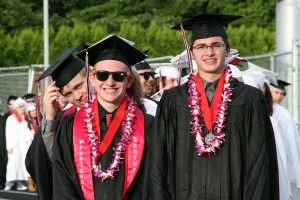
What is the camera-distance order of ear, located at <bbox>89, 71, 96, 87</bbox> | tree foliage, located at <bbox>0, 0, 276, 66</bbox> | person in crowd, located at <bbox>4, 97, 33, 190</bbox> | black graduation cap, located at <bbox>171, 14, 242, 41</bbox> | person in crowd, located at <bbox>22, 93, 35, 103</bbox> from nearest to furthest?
black graduation cap, located at <bbox>171, 14, 242, 41</bbox> < ear, located at <bbox>89, 71, 96, 87</bbox> < person in crowd, located at <bbox>22, 93, 35, 103</bbox> < person in crowd, located at <bbox>4, 97, 33, 190</bbox> < tree foliage, located at <bbox>0, 0, 276, 66</bbox>

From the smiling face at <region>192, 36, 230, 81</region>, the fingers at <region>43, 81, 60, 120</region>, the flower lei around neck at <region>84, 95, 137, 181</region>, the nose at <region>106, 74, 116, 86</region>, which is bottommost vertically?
the flower lei around neck at <region>84, 95, 137, 181</region>

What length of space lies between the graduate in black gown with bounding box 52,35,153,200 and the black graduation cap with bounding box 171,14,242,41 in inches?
22.5

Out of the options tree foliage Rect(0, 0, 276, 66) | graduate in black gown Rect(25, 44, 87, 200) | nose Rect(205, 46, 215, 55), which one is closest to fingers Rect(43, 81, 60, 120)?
graduate in black gown Rect(25, 44, 87, 200)

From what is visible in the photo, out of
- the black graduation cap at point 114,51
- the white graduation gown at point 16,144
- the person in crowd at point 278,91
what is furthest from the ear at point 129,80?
the white graduation gown at point 16,144

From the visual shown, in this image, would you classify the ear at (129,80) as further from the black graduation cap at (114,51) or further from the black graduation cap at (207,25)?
the black graduation cap at (207,25)

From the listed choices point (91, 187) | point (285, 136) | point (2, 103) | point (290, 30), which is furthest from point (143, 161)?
point (2, 103)

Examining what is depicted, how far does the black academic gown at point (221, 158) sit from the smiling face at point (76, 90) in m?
1.20

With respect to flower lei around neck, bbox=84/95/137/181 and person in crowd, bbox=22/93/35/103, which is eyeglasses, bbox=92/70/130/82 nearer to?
flower lei around neck, bbox=84/95/137/181

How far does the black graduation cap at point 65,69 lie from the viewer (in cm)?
785

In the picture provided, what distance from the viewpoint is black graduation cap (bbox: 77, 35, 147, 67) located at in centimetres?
726

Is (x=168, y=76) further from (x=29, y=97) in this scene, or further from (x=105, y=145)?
(x=29, y=97)

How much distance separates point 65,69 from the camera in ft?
26.1

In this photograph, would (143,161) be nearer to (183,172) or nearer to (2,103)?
(183,172)

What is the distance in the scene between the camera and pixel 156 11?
42250 mm
